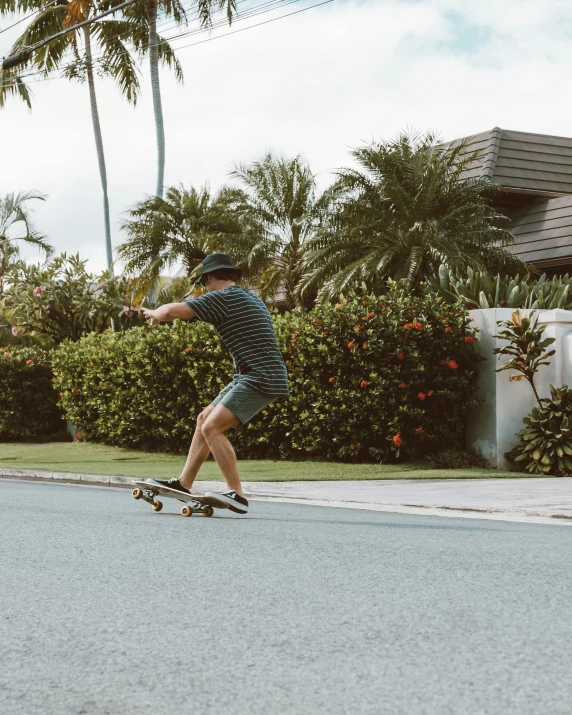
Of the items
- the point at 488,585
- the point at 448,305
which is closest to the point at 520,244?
the point at 448,305

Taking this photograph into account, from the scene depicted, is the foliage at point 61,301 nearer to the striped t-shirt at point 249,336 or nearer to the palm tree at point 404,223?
the palm tree at point 404,223

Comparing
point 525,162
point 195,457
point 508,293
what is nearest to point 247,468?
point 508,293

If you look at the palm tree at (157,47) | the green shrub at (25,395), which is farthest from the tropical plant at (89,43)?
the green shrub at (25,395)

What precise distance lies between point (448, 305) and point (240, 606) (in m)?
11.2

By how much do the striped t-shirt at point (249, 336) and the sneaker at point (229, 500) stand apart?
0.92 metres

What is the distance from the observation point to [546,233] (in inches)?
899

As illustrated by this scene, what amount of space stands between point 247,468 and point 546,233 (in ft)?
36.4

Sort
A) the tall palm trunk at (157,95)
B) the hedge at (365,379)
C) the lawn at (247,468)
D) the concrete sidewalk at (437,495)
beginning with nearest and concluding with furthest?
the concrete sidewalk at (437,495) → the lawn at (247,468) → the hedge at (365,379) → the tall palm trunk at (157,95)

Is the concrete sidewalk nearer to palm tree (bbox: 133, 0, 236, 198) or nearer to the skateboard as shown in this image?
the skateboard

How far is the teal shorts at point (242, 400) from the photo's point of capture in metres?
8.18

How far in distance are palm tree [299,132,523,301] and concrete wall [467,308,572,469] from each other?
504 centimetres

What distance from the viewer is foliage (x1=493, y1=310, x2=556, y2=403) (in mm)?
14289

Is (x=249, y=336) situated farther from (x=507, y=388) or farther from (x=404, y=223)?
(x=404, y=223)

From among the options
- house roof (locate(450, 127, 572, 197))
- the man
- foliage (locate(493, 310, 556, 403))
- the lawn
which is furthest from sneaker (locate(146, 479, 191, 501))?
house roof (locate(450, 127, 572, 197))
